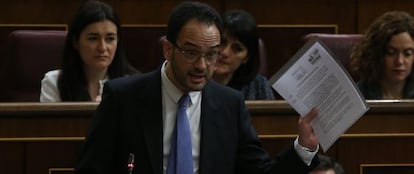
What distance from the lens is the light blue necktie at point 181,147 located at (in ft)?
5.45

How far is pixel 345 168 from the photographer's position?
2119mm

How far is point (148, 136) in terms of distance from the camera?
1.67 m

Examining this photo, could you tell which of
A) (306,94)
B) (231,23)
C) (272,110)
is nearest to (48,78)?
(231,23)

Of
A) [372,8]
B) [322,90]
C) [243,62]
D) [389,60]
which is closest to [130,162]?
[322,90]

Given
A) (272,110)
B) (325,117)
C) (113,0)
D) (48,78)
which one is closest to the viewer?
(325,117)

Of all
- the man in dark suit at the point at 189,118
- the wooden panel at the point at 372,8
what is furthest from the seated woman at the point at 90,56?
the wooden panel at the point at 372,8

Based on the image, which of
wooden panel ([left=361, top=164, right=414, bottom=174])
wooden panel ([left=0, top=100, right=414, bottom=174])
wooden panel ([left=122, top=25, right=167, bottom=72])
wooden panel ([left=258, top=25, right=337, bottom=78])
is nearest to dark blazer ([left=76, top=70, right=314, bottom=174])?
wooden panel ([left=0, top=100, right=414, bottom=174])

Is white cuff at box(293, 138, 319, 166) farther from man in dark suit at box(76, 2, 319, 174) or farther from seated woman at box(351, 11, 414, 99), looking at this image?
seated woman at box(351, 11, 414, 99)

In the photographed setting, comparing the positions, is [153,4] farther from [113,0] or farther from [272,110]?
[272,110]

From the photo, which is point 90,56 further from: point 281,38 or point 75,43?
point 281,38

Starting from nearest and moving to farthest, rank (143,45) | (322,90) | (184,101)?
(322,90)
(184,101)
(143,45)

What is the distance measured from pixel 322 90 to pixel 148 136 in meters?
0.32

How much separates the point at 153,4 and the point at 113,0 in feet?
0.45

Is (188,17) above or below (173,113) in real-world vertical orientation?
above
